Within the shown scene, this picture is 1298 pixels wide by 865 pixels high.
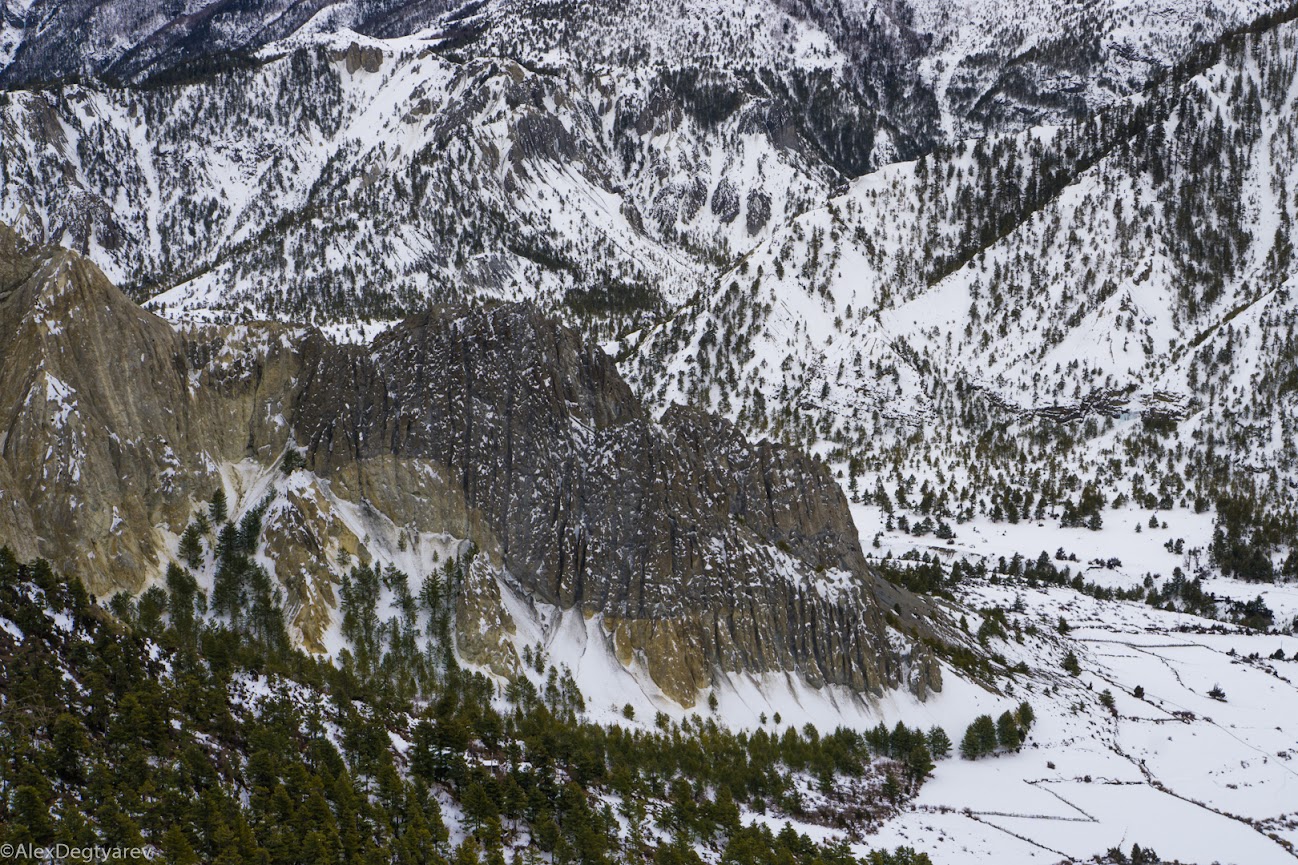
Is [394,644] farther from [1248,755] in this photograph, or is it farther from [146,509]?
[1248,755]

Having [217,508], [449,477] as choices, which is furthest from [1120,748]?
[217,508]

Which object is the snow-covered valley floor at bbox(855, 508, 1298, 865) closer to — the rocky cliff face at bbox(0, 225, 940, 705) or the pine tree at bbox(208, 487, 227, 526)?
the rocky cliff face at bbox(0, 225, 940, 705)

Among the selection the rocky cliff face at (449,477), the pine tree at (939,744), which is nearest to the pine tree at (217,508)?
the rocky cliff face at (449,477)

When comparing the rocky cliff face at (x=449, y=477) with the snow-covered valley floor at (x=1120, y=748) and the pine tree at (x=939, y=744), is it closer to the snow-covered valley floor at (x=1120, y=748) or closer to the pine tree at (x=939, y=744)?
the pine tree at (x=939, y=744)

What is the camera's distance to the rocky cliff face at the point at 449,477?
73.4 metres

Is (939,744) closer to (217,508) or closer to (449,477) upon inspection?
(449,477)

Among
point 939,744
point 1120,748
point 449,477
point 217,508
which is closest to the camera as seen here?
point 217,508

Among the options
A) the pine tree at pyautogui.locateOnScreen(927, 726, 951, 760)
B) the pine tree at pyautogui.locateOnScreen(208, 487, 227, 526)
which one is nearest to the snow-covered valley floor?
the pine tree at pyautogui.locateOnScreen(927, 726, 951, 760)

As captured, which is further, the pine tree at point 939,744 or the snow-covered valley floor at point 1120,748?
the pine tree at point 939,744

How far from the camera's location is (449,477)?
91312 mm

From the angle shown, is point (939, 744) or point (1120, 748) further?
point (1120, 748)

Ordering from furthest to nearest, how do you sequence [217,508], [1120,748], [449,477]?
1. [1120,748]
2. [449,477]
3. [217,508]

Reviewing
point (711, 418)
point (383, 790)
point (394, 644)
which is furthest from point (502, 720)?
point (711, 418)

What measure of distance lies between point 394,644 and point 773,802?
32635 mm
